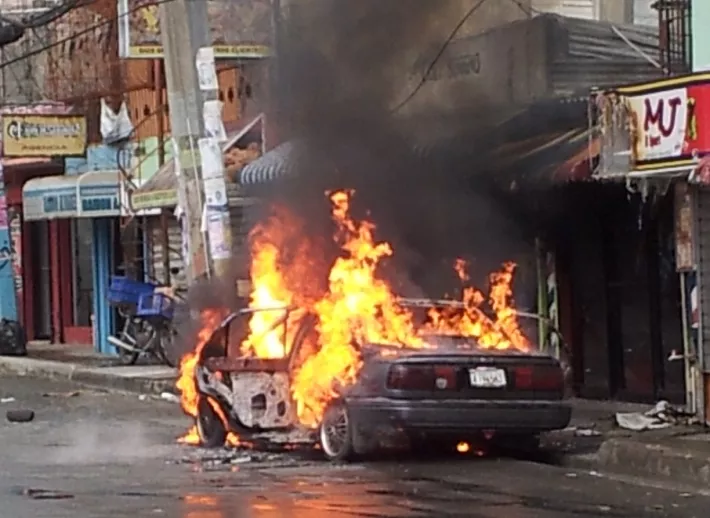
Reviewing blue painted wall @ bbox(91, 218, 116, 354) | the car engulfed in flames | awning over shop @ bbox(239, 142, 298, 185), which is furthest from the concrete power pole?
blue painted wall @ bbox(91, 218, 116, 354)

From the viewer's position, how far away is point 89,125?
29.0m

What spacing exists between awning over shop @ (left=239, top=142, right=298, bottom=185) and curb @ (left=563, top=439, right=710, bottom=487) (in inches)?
215

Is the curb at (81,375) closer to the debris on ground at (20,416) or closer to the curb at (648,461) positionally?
the debris on ground at (20,416)

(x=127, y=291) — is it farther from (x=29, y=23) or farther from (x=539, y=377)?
(x=539, y=377)

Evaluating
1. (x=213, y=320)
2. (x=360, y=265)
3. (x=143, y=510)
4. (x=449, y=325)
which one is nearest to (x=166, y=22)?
(x=213, y=320)

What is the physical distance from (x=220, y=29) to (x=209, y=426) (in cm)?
699

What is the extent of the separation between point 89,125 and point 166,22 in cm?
1049

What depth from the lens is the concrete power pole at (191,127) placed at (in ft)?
59.8

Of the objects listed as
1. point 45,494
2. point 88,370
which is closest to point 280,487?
point 45,494

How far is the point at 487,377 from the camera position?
42.9 ft

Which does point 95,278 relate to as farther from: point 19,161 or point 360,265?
point 360,265

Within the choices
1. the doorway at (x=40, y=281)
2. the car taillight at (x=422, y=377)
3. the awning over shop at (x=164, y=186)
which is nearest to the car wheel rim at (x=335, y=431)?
the car taillight at (x=422, y=377)

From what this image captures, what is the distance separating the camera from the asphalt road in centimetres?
1089

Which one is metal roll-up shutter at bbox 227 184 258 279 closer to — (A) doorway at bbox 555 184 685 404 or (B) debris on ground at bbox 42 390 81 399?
(B) debris on ground at bbox 42 390 81 399
